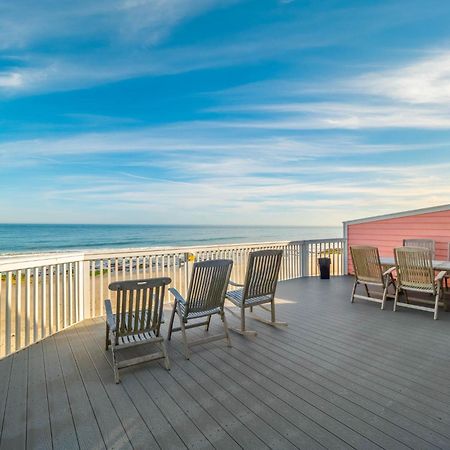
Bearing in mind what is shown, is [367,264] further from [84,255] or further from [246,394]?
[84,255]

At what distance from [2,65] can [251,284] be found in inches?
325

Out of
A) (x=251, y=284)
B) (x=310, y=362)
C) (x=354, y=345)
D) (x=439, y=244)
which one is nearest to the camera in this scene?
(x=310, y=362)

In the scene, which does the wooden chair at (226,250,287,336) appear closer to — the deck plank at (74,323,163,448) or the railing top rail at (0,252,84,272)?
the deck plank at (74,323,163,448)

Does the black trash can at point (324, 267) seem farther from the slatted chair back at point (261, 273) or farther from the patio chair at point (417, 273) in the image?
the slatted chair back at point (261, 273)

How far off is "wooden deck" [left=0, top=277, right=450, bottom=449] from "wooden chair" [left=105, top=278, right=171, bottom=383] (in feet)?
0.59

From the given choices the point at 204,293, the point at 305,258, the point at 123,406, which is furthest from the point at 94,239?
the point at 123,406

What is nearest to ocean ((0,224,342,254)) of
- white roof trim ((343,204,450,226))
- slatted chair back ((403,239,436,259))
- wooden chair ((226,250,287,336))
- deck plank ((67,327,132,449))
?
white roof trim ((343,204,450,226))

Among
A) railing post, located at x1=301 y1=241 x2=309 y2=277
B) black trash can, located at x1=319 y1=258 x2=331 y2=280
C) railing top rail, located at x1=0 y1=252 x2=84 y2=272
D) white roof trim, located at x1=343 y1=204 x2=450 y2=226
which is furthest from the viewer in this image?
railing post, located at x1=301 y1=241 x2=309 y2=277

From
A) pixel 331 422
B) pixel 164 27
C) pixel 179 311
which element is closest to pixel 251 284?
pixel 179 311

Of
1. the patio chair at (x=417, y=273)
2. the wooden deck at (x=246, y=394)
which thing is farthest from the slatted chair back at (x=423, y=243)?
the wooden deck at (x=246, y=394)

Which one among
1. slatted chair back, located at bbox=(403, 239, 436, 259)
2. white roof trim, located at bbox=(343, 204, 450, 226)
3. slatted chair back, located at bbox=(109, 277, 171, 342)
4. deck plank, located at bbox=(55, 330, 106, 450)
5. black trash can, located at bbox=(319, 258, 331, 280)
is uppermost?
white roof trim, located at bbox=(343, 204, 450, 226)

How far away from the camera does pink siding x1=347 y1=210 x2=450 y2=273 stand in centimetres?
645

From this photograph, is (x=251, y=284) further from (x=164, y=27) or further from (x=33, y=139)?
(x=33, y=139)

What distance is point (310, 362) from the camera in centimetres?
287
